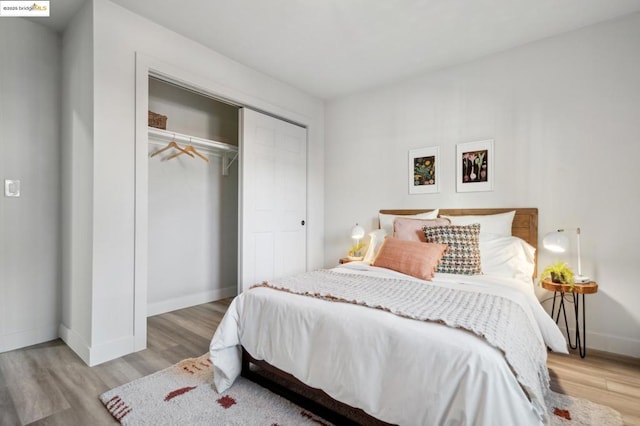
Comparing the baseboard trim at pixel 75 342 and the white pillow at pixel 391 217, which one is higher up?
the white pillow at pixel 391 217

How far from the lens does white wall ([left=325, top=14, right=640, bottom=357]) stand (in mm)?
2496

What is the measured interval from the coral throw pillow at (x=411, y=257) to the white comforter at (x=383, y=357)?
1.05 feet

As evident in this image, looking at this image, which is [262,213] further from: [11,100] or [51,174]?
[11,100]

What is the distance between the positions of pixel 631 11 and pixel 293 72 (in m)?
2.93

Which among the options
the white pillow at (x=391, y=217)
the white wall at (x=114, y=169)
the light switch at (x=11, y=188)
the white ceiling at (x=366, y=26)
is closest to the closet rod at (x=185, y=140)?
the white wall at (x=114, y=169)

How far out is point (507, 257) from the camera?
260 centimetres

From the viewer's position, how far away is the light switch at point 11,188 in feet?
8.26

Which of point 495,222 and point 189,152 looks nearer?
point 495,222

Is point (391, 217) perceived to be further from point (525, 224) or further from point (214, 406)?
point (214, 406)

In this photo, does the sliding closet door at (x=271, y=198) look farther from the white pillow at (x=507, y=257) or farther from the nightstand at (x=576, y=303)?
the nightstand at (x=576, y=303)

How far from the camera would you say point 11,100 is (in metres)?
2.54

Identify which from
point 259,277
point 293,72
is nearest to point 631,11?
point 293,72

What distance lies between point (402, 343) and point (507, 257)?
5.70ft

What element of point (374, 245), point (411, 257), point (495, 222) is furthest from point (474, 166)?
point (411, 257)
